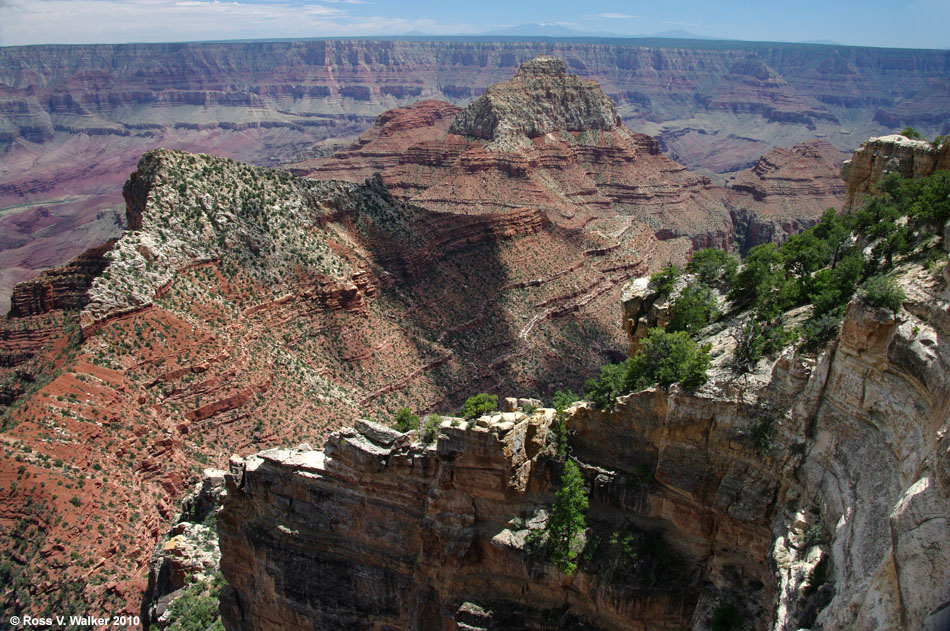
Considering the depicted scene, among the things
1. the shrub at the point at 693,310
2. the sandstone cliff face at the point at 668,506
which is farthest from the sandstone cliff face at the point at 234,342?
the shrub at the point at 693,310

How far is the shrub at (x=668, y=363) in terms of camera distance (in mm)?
28375

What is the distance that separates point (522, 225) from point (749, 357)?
245ft

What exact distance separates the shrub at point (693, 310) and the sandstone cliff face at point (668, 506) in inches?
313

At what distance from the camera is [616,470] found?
1242 inches

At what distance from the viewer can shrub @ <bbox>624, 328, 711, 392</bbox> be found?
28.4 m

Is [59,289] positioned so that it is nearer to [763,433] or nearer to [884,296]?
[763,433]

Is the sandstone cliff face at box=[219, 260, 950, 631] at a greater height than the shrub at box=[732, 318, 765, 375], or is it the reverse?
the shrub at box=[732, 318, 765, 375]

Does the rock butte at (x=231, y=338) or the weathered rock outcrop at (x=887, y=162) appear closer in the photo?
the weathered rock outcrop at (x=887, y=162)

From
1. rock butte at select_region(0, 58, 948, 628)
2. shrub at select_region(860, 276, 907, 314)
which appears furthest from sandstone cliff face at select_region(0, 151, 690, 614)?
shrub at select_region(860, 276, 907, 314)

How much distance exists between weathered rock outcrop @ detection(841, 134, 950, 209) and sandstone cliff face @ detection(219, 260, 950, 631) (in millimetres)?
18756

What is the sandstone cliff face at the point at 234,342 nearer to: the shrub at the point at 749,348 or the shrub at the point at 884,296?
the shrub at the point at 749,348

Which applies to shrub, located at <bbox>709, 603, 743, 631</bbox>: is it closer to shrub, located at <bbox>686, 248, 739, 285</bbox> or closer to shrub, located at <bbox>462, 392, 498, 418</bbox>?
shrub, located at <bbox>462, 392, 498, 418</bbox>

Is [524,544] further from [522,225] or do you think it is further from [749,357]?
[522,225]

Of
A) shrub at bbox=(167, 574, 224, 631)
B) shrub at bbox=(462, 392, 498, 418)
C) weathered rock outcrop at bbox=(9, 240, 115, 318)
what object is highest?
weathered rock outcrop at bbox=(9, 240, 115, 318)
